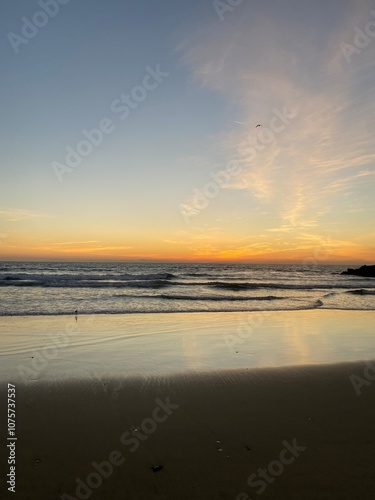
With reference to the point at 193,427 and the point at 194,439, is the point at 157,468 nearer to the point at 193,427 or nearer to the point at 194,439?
the point at 194,439

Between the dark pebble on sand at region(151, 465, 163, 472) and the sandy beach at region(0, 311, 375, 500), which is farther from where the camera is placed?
the dark pebble on sand at region(151, 465, 163, 472)

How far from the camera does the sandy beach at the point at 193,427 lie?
12.1ft

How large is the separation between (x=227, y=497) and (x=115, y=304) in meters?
18.2

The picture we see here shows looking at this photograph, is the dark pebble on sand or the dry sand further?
the dark pebble on sand

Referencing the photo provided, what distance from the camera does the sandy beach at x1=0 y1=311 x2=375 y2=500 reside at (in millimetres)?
3684

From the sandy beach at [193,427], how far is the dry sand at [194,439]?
0.02 m

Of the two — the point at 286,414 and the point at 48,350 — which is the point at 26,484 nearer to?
the point at 286,414

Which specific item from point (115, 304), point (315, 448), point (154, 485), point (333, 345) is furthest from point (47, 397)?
point (115, 304)

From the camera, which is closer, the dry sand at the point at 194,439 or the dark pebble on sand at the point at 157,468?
the dry sand at the point at 194,439

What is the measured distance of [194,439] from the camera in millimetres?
4508

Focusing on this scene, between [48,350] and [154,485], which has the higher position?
[48,350]

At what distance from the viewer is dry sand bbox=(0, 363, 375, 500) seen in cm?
364

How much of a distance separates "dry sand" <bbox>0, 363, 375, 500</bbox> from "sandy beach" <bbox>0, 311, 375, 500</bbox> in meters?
0.02

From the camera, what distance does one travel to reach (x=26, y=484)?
3646 mm
